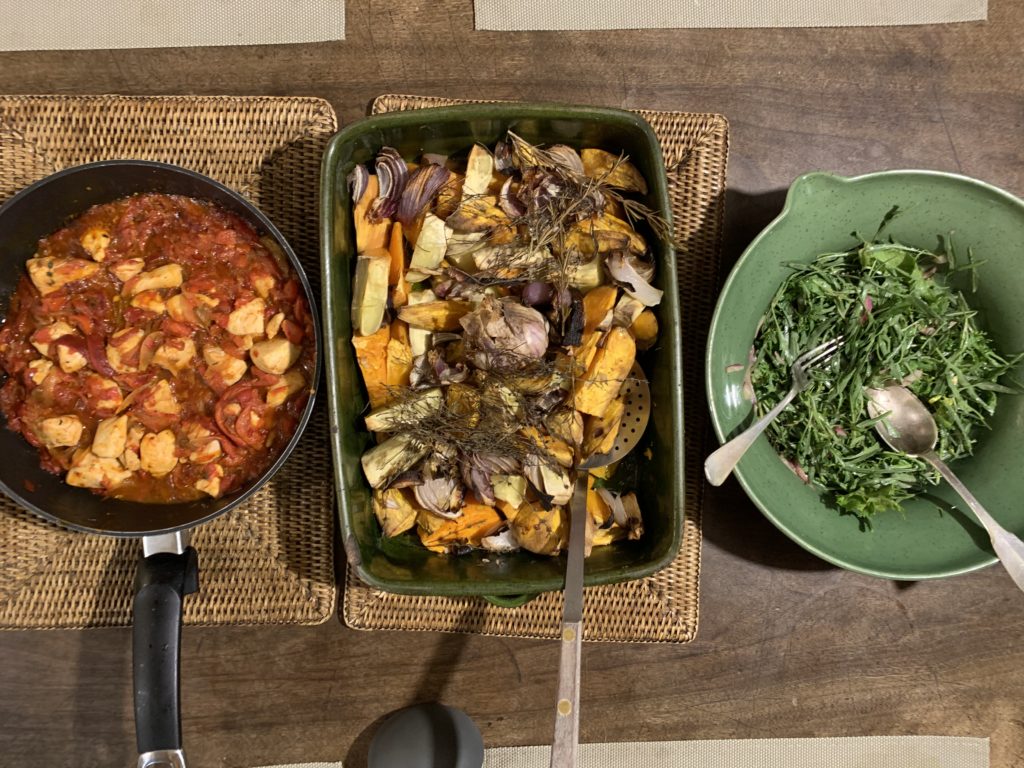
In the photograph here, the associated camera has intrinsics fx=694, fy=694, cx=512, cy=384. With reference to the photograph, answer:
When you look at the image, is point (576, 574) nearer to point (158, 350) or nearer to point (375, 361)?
point (375, 361)

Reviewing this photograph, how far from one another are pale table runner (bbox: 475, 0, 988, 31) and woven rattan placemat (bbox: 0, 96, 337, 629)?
0.54 metres

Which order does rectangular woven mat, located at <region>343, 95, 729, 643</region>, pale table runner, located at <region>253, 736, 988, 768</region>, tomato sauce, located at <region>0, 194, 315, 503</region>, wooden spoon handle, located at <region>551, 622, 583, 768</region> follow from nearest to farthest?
wooden spoon handle, located at <region>551, 622, 583, 768</region>
tomato sauce, located at <region>0, 194, 315, 503</region>
rectangular woven mat, located at <region>343, 95, 729, 643</region>
pale table runner, located at <region>253, 736, 988, 768</region>

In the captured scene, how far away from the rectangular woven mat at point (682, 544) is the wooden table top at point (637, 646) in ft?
0.25

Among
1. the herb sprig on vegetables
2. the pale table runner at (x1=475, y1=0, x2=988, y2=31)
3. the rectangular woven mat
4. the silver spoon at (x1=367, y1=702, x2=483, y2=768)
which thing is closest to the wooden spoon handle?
the rectangular woven mat

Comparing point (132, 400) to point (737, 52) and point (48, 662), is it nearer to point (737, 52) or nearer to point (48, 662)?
point (48, 662)

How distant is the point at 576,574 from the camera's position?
4.52 ft

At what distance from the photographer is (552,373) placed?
1388mm

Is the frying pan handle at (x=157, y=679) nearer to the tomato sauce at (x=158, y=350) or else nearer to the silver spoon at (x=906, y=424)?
the tomato sauce at (x=158, y=350)

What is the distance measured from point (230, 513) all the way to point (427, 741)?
73cm

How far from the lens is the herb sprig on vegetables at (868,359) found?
4.89ft

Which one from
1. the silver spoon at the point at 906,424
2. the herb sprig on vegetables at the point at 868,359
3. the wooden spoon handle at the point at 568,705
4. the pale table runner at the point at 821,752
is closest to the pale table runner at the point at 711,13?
the herb sprig on vegetables at the point at 868,359

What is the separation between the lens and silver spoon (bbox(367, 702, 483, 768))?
1.67 m

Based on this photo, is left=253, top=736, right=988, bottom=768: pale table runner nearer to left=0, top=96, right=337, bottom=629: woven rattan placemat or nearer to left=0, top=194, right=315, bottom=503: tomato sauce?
left=0, top=96, right=337, bottom=629: woven rattan placemat

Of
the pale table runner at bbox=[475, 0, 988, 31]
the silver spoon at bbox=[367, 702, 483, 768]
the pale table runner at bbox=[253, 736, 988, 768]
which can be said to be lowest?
the pale table runner at bbox=[253, 736, 988, 768]
